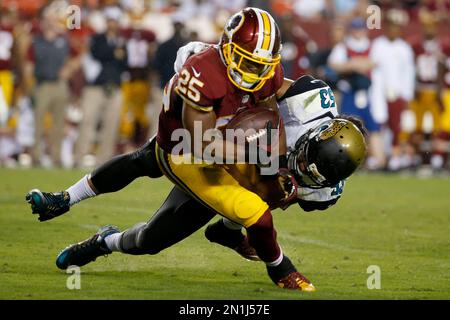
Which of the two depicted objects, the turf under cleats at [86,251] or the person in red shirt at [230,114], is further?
the turf under cleats at [86,251]

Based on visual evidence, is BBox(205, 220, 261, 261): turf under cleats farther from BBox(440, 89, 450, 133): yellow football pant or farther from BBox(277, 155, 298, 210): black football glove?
BBox(440, 89, 450, 133): yellow football pant

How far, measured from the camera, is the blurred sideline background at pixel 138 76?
44.2 ft

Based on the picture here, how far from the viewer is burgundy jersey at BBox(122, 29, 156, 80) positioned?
45.0 ft

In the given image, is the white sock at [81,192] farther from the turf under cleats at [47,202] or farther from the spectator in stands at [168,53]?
the spectator in stands at [168,53]

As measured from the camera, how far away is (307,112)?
241 inches

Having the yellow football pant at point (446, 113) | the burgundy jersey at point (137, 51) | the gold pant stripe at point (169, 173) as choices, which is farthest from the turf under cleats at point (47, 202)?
the yellow football pant at point (446, 113)

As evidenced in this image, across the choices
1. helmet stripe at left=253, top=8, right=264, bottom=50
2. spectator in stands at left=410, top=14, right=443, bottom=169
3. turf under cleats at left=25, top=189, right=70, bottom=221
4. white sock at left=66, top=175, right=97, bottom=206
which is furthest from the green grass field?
spectator in stands at left=410, top=14, right=443, bottom=169

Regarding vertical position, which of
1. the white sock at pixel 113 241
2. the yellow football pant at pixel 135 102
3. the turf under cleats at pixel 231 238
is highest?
the white sock at pixel 113 241

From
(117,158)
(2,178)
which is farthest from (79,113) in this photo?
(117,158)

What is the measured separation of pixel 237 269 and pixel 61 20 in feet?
26.0

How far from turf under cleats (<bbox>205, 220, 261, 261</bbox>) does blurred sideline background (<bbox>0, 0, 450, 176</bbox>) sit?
6691mm

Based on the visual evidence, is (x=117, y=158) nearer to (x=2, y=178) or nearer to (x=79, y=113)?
(x=2, y=178)

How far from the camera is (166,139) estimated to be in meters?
5.96

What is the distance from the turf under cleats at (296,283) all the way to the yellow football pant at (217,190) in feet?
1.50
